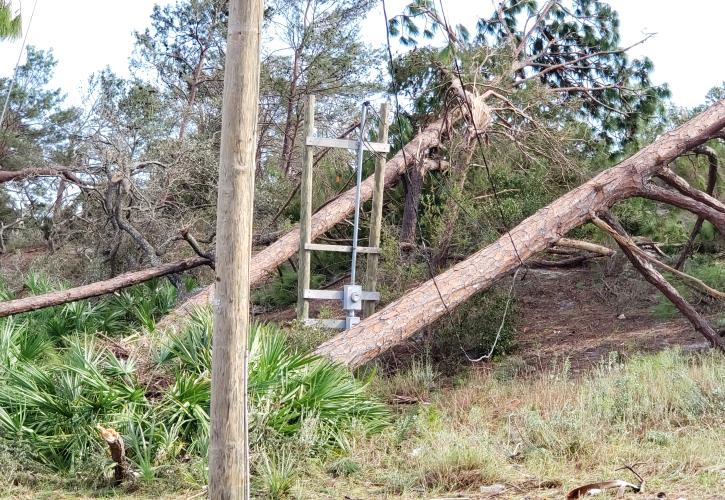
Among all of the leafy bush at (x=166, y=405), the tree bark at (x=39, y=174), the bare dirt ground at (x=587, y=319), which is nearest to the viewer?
the leafy bush at (x=166, y=405)

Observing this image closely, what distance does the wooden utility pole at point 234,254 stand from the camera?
5.01 meters

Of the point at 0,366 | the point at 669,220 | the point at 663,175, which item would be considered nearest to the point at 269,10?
the point at 669,220

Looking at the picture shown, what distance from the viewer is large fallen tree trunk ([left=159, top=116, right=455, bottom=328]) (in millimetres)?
13578

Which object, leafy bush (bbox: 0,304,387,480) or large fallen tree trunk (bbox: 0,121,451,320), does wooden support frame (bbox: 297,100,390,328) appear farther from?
leafy bush (bbox: 0,304,387,480)

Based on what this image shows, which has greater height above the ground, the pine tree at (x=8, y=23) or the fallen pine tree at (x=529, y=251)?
the pine tree at (x=8, y=23)

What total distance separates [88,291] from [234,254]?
27.3 feet

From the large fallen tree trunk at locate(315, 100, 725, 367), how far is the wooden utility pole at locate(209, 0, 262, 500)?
500 centimetres

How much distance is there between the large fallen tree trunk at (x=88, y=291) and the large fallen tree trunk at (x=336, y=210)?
797mm

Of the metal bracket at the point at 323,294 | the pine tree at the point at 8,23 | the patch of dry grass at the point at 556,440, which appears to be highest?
the pine tree at the point at 8,23

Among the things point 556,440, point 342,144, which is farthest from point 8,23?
point 556,440

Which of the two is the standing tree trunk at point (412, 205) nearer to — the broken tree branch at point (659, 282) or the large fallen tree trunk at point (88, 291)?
the large fallen tree trunk at point (88, 291)

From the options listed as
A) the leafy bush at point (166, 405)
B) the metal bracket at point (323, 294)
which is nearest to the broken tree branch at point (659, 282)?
the metal bracket at point (323, 294)

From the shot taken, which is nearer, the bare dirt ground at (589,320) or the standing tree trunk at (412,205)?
the bare dirt ground at (589,320)

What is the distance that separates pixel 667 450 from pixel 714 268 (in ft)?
23.9
